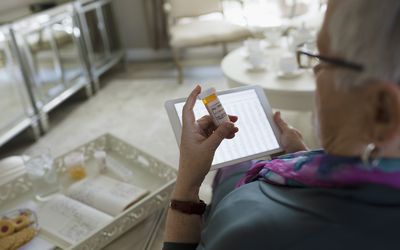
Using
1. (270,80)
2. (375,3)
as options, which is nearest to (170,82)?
(270,80)

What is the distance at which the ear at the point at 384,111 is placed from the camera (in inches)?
17.8

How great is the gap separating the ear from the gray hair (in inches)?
0.5

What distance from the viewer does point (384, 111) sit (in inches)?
18.6

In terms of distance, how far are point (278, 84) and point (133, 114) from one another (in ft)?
4.03

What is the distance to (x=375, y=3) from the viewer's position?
449 millimetres

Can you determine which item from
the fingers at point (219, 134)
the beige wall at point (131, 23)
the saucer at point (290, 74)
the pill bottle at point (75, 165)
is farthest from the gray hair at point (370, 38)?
the beige wall at point (131, 23)

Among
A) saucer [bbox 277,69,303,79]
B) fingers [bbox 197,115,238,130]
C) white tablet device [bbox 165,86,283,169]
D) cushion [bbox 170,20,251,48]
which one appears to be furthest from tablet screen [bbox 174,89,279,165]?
cushion [bbox 170,20,251,48]

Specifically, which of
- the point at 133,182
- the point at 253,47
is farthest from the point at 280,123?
the point at 253,47

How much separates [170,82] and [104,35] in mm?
773

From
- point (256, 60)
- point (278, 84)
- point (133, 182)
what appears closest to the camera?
point (133, 182)

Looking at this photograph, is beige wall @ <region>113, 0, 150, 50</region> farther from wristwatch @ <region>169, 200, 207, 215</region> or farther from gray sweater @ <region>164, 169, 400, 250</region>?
gray sweater @ <region>164, 169, 400, 250</region>

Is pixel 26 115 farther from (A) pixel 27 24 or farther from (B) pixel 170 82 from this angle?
(B) pixel 170 82

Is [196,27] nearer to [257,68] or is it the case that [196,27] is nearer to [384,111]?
[257,68]

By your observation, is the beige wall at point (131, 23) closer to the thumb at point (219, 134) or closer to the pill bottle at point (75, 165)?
the pill bottle at point (75, 165)
